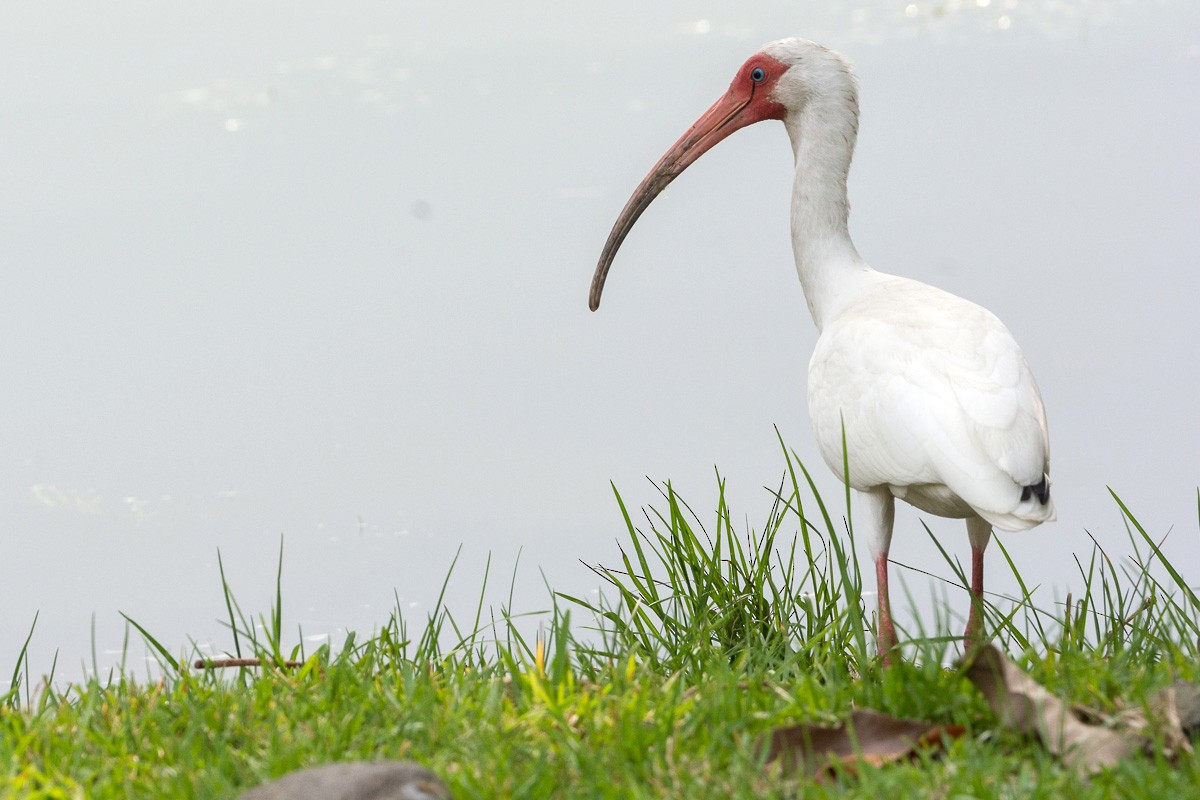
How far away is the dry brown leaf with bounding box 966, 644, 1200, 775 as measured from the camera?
240 cm

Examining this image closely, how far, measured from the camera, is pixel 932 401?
4094 millimetres

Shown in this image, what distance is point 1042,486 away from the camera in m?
3.88

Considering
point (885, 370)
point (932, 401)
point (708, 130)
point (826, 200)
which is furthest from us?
point (708, 130)

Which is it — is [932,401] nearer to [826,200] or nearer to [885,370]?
[885,370]

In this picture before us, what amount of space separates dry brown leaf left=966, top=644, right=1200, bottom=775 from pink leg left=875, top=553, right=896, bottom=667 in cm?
130

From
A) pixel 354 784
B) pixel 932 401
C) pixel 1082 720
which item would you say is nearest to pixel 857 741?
pixel 1082 720

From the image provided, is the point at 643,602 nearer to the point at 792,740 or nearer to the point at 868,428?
the point at 868,428

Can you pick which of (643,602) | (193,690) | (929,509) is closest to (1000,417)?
(929,509)

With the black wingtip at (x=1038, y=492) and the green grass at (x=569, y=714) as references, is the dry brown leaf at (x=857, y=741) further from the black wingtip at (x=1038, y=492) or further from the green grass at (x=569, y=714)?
the black wingtip at (x=1038, y=492)

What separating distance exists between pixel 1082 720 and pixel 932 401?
1646mm

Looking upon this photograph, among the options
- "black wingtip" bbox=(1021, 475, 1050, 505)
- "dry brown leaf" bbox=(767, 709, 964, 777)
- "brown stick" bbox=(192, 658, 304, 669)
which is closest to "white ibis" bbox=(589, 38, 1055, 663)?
"black wingtip" bbox=(1021, 475, 1050, 505)

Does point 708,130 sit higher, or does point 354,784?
point 708,130

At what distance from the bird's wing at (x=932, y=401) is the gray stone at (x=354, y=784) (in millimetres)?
2165

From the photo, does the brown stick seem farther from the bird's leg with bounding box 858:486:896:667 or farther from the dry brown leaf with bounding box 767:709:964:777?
the bird's leg with bounding box 858:486:896:667
